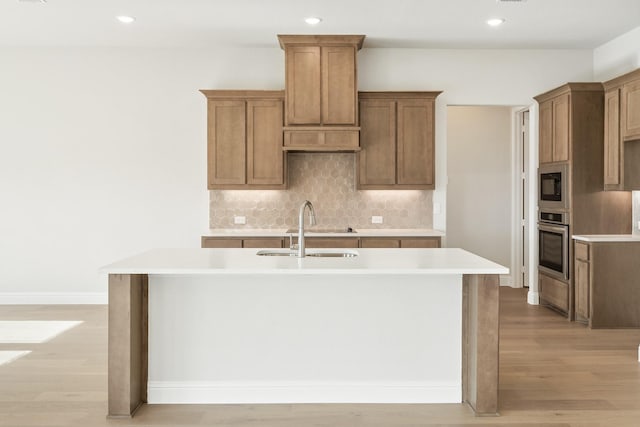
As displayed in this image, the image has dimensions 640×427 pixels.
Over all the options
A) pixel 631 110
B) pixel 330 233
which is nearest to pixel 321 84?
pixel 330 233

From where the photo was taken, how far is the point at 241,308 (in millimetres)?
3381

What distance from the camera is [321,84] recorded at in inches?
226

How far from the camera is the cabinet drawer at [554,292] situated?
5.62 meters

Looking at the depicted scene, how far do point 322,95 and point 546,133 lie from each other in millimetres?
2385

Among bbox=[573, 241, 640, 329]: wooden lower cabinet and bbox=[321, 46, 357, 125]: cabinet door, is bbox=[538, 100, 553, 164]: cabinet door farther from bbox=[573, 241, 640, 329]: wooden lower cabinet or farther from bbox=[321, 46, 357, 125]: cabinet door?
bbox=[321, 46, 357, 125]: cabinet door

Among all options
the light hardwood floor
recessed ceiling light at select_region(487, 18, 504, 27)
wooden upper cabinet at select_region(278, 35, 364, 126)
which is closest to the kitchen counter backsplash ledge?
wooden upper cabinet at select_region(278, 35, 364, 126)

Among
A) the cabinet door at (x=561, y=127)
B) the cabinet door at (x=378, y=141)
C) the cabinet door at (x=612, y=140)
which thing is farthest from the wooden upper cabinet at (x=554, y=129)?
the cabinet door at (x=378, y=141)

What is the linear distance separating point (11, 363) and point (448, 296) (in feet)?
10.1

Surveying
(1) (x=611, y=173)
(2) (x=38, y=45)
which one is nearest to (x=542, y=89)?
(1) (x=611, y=173)

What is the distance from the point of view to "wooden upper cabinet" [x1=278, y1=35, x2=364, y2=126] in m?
5.71

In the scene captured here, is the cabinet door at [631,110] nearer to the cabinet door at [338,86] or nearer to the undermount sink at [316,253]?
the cabinet door at [338,86]

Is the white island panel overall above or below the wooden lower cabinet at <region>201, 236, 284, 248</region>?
below

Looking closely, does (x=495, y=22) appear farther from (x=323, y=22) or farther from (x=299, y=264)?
(x=299, y=264)

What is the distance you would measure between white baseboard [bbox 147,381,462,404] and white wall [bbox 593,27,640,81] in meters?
4.00
